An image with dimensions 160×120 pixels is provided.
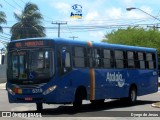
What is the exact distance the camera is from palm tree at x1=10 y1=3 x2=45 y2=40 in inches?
2908

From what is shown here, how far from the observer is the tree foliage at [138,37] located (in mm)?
66062

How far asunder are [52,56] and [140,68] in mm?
8181

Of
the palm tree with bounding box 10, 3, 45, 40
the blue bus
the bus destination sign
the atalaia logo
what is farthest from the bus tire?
the palm tree with bounding box 10, 3, 45, 40

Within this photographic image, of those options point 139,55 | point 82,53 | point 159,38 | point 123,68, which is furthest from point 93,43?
point 159,38

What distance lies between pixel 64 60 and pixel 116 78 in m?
4.82

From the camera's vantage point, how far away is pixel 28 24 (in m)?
74.4

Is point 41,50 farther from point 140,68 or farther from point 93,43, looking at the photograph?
point 140,68

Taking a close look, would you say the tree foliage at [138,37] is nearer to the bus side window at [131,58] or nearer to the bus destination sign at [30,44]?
the bus side window at [131,58]

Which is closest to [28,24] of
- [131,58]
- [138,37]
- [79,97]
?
[138,37]

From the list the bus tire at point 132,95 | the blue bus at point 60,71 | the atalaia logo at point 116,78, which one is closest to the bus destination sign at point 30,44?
the blue bus at point 60,71

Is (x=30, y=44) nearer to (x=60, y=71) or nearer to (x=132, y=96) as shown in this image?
(x=60, y=71)

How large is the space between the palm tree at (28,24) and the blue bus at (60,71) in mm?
51750

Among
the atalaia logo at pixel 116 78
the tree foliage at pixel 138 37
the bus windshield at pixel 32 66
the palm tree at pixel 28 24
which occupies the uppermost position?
the palm tree at pixel 28 24

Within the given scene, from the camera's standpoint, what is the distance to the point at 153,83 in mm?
27016
